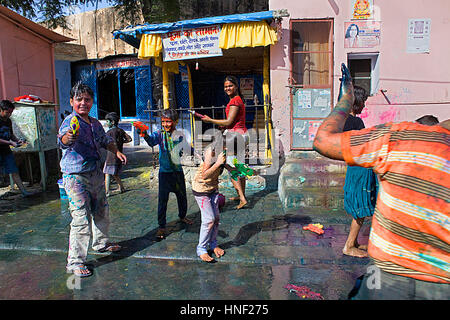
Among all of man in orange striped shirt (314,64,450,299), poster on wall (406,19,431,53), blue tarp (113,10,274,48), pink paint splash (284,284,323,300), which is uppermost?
blue tarp (113,10,274,48)

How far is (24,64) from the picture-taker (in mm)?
8258

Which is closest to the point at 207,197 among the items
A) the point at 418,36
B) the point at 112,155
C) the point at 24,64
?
the point at 112,155

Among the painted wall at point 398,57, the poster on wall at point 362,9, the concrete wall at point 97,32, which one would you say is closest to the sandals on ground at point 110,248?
the painted wall at point 398,57

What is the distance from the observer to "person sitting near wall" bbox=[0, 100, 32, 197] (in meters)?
6.29

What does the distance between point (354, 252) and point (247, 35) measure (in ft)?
15.6

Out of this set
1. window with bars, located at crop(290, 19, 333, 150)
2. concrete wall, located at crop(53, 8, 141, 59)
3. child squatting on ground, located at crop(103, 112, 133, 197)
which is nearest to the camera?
child squatting on ground, located at crop(103, 112, 133, 197)

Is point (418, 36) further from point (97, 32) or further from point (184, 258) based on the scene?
point (97, 32)

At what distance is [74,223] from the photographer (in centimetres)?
355

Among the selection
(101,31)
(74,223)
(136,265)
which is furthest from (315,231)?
(101,31)

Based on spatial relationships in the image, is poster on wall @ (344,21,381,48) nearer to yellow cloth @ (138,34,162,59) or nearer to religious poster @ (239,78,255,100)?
yellow cloth @ (138,34,162,59)

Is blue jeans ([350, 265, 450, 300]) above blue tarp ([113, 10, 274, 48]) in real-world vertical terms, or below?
below

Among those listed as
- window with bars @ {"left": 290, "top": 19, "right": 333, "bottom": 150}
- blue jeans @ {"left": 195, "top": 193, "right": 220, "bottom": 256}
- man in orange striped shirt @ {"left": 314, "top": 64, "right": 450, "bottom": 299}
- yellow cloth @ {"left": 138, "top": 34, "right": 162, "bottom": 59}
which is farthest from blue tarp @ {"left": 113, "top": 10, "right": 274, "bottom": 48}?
man in orange striped shirt @ {"left": 314, "top": 64, "right": 450, "bottom": 299}

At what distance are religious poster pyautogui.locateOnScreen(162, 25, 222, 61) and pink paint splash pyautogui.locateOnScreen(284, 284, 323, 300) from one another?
5.33 m
